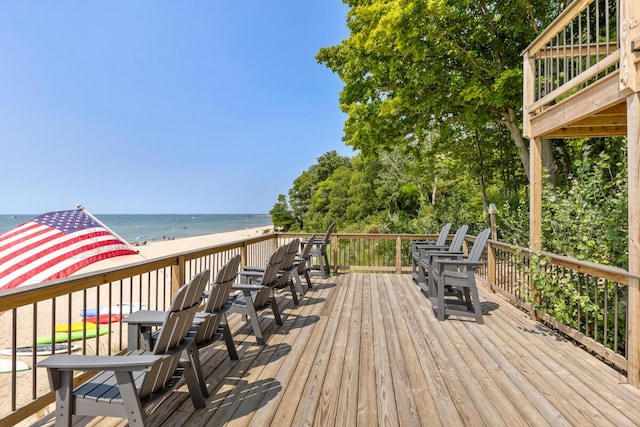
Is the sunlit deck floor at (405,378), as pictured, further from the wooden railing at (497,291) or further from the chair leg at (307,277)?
the chair leg at (307,277)

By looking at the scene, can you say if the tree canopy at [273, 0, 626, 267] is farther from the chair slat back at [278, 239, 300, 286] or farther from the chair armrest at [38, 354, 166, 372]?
the chair armrest at [38, 354, 166, 372]

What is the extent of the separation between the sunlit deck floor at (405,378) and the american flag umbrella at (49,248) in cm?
247

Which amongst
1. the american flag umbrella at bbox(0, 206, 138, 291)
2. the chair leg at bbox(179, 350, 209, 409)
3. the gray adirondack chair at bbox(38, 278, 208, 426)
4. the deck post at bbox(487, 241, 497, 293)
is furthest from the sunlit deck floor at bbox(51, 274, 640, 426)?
the american flag umbrella at bbox(0, 206, 138, 291)

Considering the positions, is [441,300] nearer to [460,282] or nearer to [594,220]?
[460,282]

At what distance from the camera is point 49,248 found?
4.19 meters

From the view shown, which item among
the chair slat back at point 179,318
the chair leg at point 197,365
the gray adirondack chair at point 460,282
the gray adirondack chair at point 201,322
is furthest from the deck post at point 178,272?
the gray adirondack chair at point 460,282

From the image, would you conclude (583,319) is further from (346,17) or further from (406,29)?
(346,17)

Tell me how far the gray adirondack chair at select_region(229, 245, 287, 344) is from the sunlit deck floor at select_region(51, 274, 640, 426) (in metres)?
0.22

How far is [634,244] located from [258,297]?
3.28 m

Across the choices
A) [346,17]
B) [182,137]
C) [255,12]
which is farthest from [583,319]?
[182,137]

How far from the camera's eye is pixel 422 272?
5.39 metres

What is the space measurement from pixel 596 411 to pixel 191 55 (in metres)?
24.8

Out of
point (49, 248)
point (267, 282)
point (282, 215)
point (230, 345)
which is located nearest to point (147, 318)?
point (230, 345)

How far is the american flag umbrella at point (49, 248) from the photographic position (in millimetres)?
3938
